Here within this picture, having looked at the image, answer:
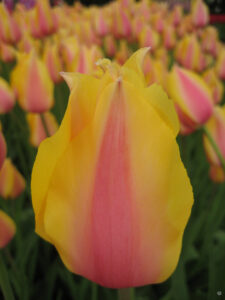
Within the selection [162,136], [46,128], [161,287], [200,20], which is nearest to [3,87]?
[46,128]

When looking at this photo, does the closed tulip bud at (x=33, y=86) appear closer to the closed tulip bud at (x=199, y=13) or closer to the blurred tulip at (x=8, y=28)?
the blurred tulip at (x=8, y=28)

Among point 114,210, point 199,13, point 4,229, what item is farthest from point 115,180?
point 199,13

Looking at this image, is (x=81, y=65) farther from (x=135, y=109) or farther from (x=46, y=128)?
(x=135, y=109)

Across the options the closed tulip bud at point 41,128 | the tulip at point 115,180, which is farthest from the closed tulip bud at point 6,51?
the tulip at point 115,180

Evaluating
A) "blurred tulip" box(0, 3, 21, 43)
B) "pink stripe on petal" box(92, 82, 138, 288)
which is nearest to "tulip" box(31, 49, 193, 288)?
"pink stripe on petal" box(92, 82, 138, 288)

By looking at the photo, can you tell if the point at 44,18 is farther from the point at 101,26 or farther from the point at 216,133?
the point at 216,133
